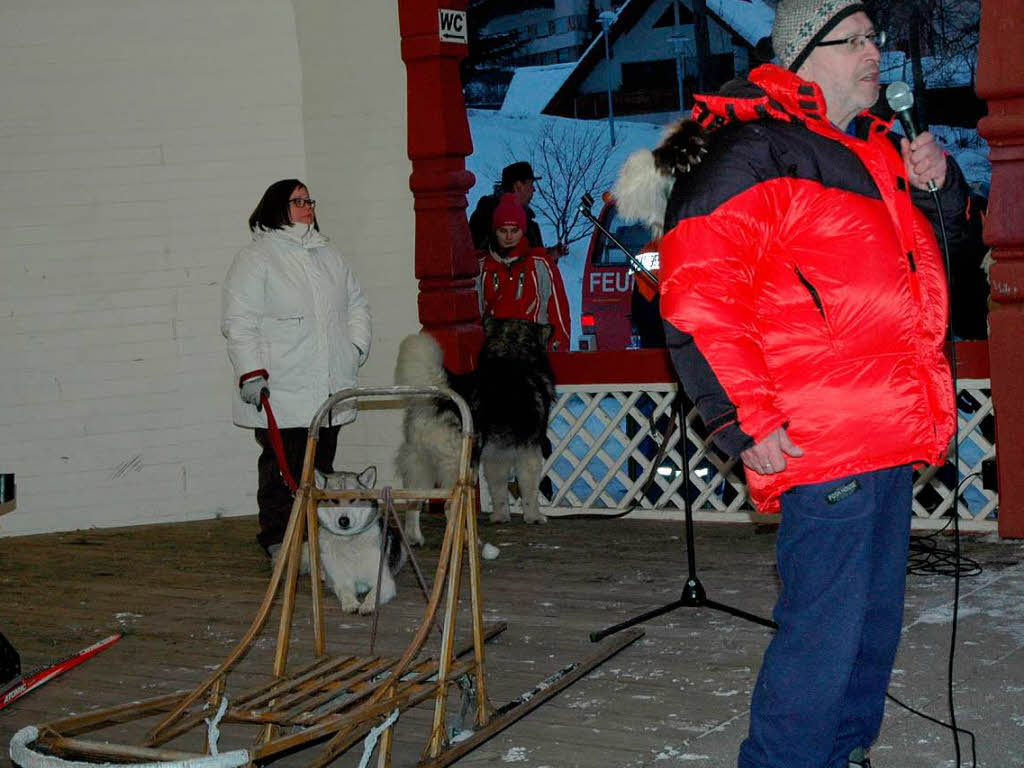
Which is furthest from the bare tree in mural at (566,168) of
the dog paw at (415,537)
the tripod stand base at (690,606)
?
the tripod stand base at (690,606)

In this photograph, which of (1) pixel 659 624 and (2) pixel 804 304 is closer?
(2) pixel 804 304

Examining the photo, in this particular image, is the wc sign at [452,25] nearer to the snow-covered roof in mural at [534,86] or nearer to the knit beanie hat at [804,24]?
the snow-covered roof in mural at [534,86]

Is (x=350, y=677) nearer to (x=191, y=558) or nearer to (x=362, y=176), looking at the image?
(x=191, y=558)

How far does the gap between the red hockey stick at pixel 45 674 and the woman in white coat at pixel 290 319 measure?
4.78 ft

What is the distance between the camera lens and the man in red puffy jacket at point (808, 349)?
109 inches

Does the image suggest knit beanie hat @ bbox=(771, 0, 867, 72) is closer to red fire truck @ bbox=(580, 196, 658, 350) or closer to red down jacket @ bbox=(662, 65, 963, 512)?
red down jacket @ bbox=(662, 65, 963, 512)

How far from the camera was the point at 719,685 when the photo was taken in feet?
14.3

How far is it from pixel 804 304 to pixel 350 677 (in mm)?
1659

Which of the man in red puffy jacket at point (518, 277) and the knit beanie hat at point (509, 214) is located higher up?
the knit beanie hat at point (509, 214)

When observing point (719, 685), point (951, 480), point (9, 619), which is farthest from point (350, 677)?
point (951, 480)

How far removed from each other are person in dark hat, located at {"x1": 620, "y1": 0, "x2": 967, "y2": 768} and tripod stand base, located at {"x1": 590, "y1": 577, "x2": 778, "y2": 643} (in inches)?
82.7

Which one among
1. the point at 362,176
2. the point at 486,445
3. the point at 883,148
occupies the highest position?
the point at 362,176

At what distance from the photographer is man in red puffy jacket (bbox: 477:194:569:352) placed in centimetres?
794

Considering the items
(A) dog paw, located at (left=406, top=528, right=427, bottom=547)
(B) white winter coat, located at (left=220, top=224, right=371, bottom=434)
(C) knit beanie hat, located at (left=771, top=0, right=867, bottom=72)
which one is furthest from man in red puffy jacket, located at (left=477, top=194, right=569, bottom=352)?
(C) knit beanie hat, located at (left=771, top=0, right=867, bottom=72)
